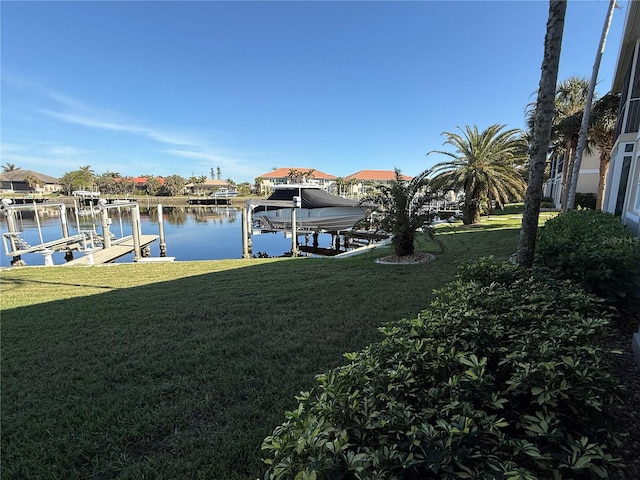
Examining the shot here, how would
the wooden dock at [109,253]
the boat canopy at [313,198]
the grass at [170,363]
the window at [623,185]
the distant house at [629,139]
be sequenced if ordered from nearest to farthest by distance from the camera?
the grass at [170,363]
the distant house at [629,139]
the window at [623,185]
the wooden dock at [109,253]
the boat canopy at [313,198]

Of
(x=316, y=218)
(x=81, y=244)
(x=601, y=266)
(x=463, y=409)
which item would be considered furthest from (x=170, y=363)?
(x=81, y=244)

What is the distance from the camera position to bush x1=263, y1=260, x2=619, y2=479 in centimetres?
112

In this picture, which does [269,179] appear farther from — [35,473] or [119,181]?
[35,473]

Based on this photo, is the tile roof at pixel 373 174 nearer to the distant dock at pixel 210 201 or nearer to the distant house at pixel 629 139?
the distant dock at pixel 210 201

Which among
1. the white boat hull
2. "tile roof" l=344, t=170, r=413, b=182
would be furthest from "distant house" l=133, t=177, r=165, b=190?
the white boat hull

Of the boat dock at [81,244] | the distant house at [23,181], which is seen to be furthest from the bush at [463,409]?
the distant house at [23,181]

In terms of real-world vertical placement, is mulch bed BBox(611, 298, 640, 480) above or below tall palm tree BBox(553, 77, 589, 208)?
below

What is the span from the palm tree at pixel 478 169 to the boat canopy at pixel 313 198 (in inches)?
251

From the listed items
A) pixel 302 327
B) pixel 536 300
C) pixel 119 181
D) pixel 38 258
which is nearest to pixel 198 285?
pixel 302 327

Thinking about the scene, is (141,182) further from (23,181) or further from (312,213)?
(312,213)

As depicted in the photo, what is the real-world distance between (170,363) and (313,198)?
18501 millimetres

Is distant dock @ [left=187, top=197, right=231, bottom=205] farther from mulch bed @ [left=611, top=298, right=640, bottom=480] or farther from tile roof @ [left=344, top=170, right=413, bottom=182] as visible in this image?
mulch bed @ [left=611, top=298, right=640, bottom=480]

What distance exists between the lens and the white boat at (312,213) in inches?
827

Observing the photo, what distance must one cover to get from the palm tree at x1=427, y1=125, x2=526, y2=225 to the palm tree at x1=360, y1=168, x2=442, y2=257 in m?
7.21
